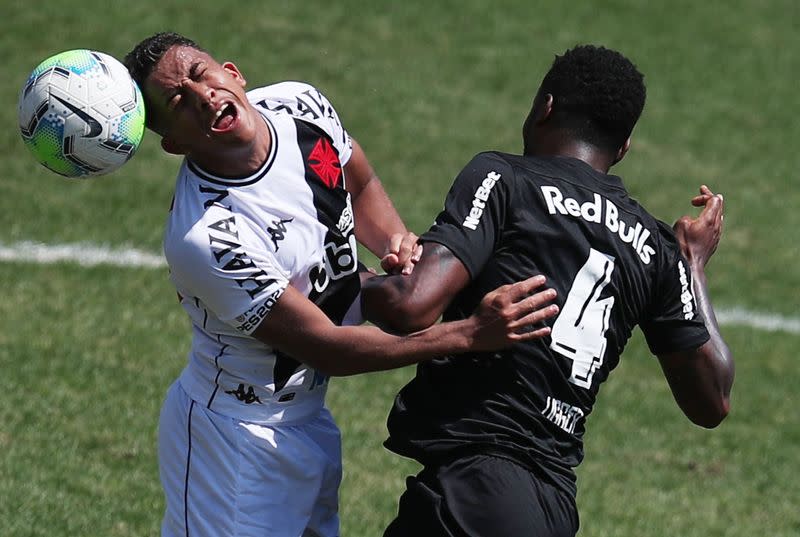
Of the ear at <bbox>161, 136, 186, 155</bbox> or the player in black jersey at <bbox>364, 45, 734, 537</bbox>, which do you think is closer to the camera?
the player in black jersey at <bbox>364, 45, 734, 537</bbox>

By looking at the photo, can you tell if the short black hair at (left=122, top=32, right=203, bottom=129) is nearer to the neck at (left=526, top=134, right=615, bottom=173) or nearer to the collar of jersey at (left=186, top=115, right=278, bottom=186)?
the collar of jersey at (left=186, top=115, right=278, bottom=186)

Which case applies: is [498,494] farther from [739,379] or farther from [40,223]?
[40,223]

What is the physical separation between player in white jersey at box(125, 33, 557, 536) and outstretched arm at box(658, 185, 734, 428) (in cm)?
72

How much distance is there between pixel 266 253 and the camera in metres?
4.41

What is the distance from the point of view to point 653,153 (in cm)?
1342

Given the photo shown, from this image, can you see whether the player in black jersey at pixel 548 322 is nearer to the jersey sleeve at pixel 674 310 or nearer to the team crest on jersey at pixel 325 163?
the jersey sleeve at pixel 674 310

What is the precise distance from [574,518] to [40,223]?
Result: 705 cm

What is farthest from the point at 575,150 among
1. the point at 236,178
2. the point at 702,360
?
the point at 236,178

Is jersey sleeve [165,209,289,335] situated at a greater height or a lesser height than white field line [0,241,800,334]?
greater

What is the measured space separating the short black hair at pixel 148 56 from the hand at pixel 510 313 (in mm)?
1375

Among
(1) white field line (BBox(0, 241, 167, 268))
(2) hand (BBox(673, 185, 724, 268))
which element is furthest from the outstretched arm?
(1) white field line (BBox(0, 241, 167, 268))

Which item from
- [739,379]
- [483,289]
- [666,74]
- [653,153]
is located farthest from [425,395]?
[666,74]

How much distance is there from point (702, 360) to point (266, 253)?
1.57 meters

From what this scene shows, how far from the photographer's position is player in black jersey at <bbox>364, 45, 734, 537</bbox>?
4180 mm
